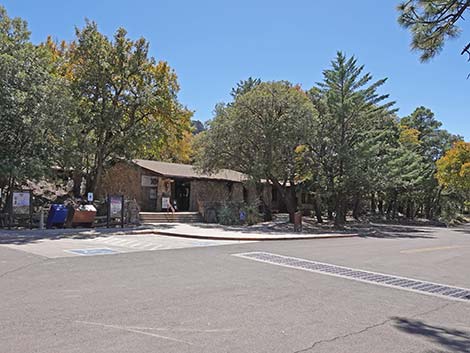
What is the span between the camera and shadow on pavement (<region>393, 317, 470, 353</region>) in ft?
15.3

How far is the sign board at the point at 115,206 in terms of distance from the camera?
20791 millimetres

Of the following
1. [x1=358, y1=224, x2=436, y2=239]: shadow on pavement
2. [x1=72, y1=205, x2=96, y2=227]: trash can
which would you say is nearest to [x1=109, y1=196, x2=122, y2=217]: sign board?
[x1=72, y1=205, x2=96, y2=227]: trash can

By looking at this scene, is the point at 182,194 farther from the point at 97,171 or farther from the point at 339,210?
the point at 339,210

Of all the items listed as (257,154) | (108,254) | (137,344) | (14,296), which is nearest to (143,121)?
(257,154)

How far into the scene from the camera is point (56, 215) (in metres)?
19.1

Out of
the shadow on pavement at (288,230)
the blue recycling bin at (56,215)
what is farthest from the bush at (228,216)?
the blue recycling bin at (56,215)

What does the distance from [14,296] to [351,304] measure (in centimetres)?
515

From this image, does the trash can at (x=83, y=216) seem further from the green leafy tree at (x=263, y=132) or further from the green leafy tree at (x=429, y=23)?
the green leafy tree at (x=429, y=23)

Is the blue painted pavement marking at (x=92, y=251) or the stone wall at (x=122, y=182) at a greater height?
the stone wall at (x=122, y=182)

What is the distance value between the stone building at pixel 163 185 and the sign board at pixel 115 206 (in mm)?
7236

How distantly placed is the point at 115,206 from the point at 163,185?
9.62m

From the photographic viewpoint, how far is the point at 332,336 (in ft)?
16.0

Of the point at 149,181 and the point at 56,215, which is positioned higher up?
the point at 149,181

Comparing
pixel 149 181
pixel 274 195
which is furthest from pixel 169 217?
pixel 274 195
